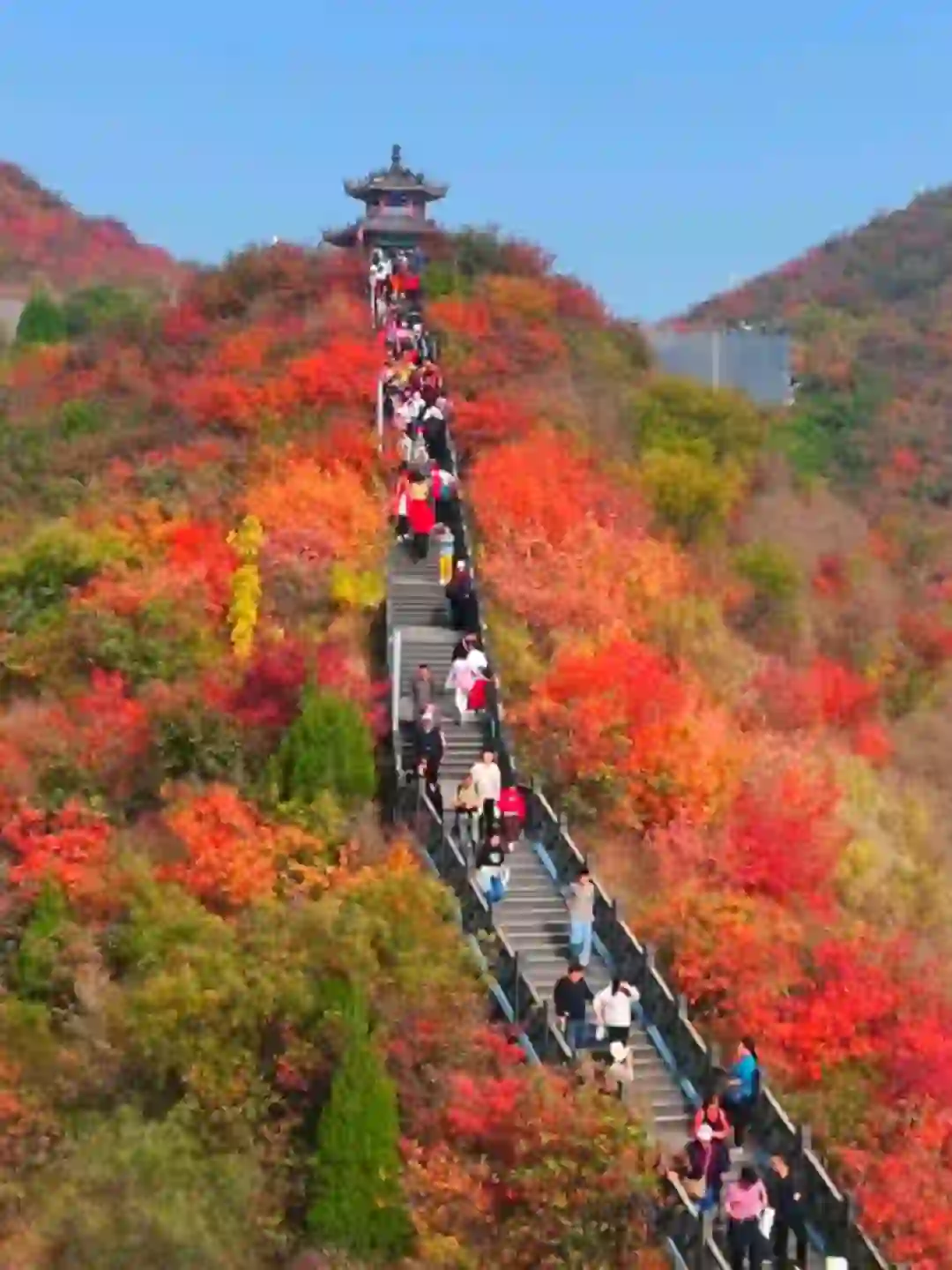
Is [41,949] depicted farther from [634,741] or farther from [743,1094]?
[634,741]

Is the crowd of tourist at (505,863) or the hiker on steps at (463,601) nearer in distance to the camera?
the crowd of tourist at (505,863)

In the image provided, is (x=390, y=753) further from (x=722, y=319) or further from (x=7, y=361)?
(x=722, y=319)

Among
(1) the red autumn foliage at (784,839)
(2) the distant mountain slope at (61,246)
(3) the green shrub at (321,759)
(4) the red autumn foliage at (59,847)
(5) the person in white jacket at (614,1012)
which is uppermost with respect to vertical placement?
(2) the distant mountain slope at (61,246)

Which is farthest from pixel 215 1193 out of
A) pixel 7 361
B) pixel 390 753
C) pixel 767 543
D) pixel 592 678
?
pixel 7 361

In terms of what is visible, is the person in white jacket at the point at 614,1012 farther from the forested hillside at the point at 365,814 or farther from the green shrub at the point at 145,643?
the green shrub at the point at 145,643

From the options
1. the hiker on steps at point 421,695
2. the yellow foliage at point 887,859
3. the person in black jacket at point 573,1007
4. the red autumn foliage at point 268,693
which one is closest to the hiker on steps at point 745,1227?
the person in black jacket at point 573,1007

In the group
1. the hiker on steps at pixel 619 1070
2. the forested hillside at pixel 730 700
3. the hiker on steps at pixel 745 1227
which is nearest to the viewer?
the hiker on steps at pixel 745 1227
